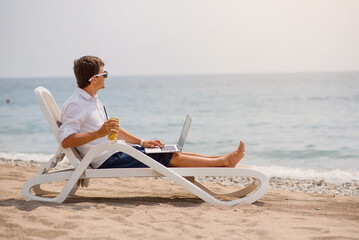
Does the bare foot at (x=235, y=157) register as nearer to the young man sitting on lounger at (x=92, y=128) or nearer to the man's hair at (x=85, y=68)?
the young man sitting on lounger at (x=92, y=128)

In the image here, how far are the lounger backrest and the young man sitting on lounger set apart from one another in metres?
0.07

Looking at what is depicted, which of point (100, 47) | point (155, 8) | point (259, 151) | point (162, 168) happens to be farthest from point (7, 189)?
point (100, 47)

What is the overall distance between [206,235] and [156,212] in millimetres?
763

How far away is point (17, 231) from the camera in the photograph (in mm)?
3541

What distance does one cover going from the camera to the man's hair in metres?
4.40

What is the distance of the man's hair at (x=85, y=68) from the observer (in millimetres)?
4398

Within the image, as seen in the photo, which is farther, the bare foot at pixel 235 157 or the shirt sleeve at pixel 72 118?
the bare foot at pixel 235 157

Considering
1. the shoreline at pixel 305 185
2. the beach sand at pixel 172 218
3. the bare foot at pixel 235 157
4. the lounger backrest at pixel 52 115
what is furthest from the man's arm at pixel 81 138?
the shoreline at pixel 305 185

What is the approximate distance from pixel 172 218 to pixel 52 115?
5.10 ft

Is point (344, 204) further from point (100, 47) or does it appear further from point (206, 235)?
point (100, 47)

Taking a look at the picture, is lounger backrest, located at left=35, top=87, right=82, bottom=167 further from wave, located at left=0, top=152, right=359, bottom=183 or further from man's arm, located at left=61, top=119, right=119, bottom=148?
wave, located at left=0, top=152, right=359, bottom=183

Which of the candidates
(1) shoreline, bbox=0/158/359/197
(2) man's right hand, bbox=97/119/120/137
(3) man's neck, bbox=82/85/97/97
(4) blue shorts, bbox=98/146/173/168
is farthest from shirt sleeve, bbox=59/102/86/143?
(1) shoreline, bbox=0/158/359/197

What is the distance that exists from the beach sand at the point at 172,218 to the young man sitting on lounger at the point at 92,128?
422mm

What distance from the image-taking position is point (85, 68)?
174 inches
